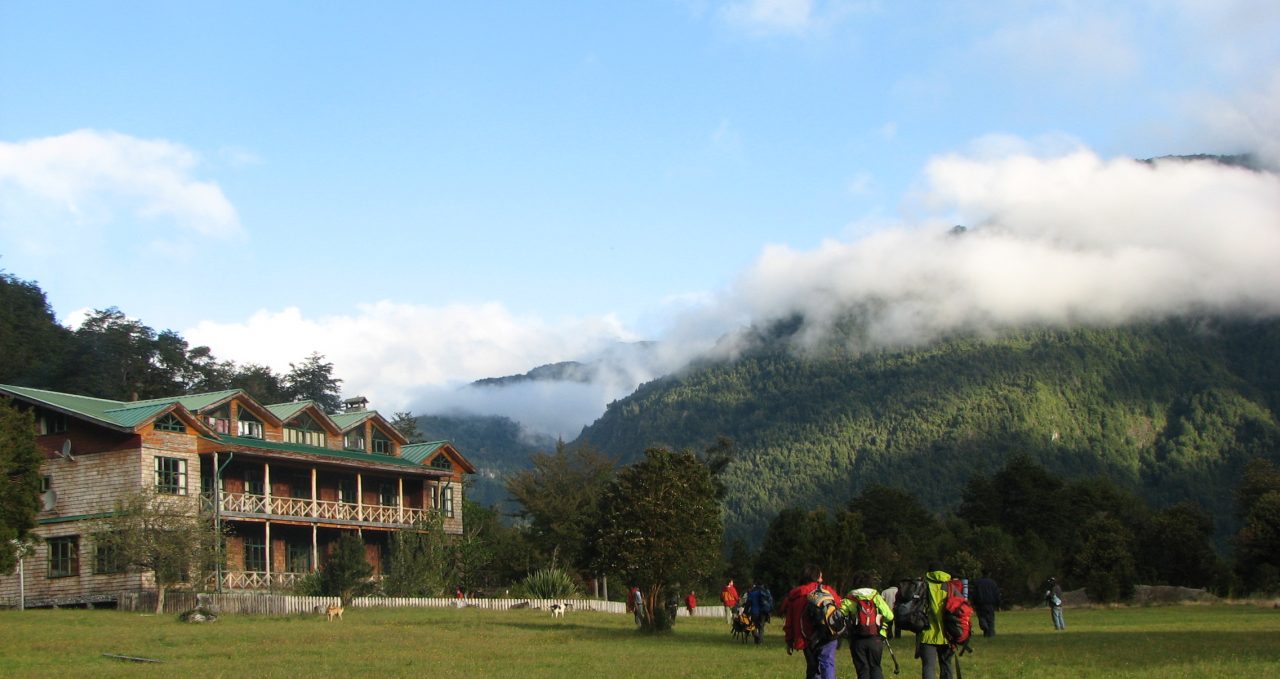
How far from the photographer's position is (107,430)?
156 ft

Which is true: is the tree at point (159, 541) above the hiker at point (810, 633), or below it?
Answer: above

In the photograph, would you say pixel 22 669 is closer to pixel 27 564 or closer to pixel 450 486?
pixel 27 564

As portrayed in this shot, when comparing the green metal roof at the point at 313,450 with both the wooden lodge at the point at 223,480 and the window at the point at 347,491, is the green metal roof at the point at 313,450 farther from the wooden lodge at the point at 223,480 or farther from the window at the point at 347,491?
the window at the point at 347,491

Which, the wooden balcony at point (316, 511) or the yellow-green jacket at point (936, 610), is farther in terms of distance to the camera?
the wooden balcony at point (316, 511)

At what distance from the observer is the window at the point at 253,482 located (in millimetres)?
52406

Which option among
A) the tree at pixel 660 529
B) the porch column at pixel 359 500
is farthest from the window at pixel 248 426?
the tree at pixel 660 529

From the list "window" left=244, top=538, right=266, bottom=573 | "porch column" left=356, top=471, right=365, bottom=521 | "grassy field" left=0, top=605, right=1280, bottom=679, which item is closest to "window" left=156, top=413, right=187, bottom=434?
"window" left=244, top=538, right=266, bottom=573

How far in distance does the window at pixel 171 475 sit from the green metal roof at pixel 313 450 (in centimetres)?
168

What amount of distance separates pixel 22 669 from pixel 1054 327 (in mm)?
163727

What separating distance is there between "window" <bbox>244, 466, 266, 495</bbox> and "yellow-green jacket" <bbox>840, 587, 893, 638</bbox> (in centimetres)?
4106

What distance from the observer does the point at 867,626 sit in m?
14.9

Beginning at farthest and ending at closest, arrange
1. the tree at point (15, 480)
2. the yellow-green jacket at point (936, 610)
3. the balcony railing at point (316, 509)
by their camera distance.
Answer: the balcony railing at point (316, 509)
the tree at point (15, 480)
the yellow-green jacket at point (936, 610)

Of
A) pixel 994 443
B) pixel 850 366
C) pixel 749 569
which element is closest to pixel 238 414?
pixel 749 569

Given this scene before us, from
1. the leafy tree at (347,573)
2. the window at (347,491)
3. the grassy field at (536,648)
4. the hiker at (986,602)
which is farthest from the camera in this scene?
the window at (347,491)
